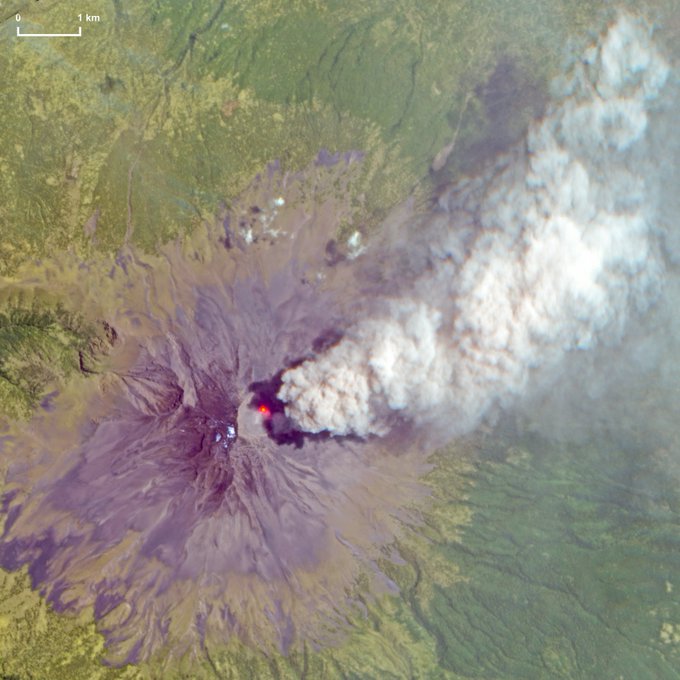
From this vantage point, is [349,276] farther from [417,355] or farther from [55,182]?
[55,182]

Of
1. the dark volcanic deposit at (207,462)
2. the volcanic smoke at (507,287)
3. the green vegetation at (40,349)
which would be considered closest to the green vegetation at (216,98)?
the dark volcanic deposit at (207,462)

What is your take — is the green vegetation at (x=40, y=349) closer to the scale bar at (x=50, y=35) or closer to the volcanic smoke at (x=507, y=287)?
the volcanic smoke at (x=507, y=287)

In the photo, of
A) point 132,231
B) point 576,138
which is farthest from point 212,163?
point 576,138

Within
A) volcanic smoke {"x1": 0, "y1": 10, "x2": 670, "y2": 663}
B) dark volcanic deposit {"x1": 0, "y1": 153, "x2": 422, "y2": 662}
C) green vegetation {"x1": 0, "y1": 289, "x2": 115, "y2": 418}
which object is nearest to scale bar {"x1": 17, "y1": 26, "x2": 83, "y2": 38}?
volcanic smoke {"x1": 0, "y1": 10, "x2": 670, "y2": 663}

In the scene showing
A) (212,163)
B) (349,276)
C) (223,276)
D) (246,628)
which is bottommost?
(246,628)

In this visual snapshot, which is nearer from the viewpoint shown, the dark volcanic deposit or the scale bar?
the dark volcanic deposit

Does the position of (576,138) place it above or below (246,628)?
above

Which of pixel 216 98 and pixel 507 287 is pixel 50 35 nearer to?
pixel 216 98

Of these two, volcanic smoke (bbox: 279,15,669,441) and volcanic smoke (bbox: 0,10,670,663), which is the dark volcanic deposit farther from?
volcanic smoke (bbox: 279,15,669,441)
